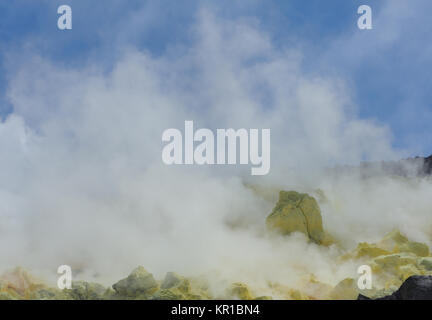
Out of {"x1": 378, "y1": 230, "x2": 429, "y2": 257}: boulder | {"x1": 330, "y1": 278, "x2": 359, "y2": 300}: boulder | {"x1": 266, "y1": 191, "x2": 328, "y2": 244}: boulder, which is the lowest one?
{"x1": 330, "y1": 278, "x2": 359, "y2": 300}: boulder

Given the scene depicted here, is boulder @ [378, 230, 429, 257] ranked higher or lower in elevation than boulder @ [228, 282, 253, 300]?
higher

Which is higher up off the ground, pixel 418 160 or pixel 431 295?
pixel 418 160

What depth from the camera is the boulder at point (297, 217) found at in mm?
17969

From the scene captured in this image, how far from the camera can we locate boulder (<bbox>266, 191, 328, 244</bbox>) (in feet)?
59.0

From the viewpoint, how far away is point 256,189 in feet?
76.9

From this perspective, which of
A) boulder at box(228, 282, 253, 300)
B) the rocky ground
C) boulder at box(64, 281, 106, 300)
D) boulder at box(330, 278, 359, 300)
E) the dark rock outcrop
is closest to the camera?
the dark rock outcrop

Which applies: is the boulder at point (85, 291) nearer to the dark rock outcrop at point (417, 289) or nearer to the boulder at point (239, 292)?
the boulder at point (239, 292)

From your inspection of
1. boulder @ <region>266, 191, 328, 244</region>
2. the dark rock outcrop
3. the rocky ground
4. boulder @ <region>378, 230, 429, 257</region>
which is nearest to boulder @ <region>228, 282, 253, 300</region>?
the rocky ground

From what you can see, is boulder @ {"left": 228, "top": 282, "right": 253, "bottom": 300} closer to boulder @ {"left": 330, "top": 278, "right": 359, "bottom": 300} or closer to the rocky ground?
the rocky ground

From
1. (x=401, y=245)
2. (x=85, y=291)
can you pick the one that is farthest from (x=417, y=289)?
(x=85, y=291)
